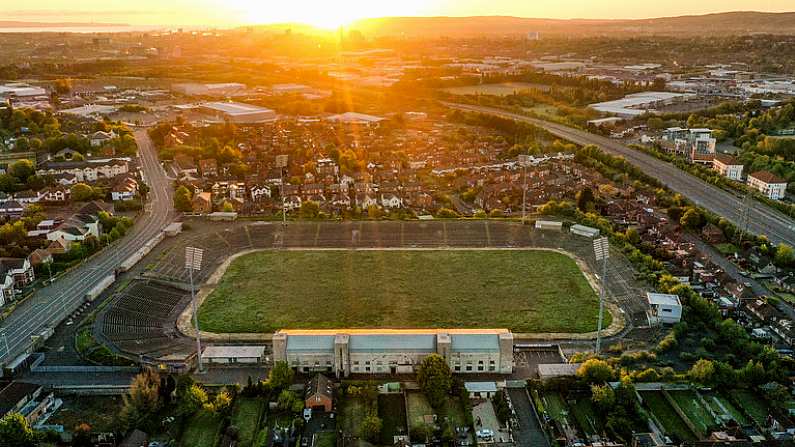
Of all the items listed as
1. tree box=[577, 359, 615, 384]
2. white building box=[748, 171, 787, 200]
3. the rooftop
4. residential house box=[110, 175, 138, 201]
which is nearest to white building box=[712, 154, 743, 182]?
white building box=[748, 171, 787, 200]

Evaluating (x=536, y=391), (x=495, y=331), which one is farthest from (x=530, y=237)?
(x=536, y=391)

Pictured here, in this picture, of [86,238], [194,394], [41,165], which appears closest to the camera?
[194,394]

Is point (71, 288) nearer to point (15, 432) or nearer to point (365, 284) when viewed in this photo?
point (15, 432)

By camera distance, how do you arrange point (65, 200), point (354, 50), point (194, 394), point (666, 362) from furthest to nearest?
point (354, 50) → point (65, 200) → point (666, 362) → point (194, 394)

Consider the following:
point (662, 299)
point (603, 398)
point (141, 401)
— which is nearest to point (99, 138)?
point (141, 401)

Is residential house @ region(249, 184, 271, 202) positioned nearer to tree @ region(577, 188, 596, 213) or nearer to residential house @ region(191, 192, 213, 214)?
residential house @ region(191, 192, 213, 214)

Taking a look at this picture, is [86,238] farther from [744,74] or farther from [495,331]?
[744,74]

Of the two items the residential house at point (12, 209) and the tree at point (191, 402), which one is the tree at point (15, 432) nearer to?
the tree at point (191, 402)
